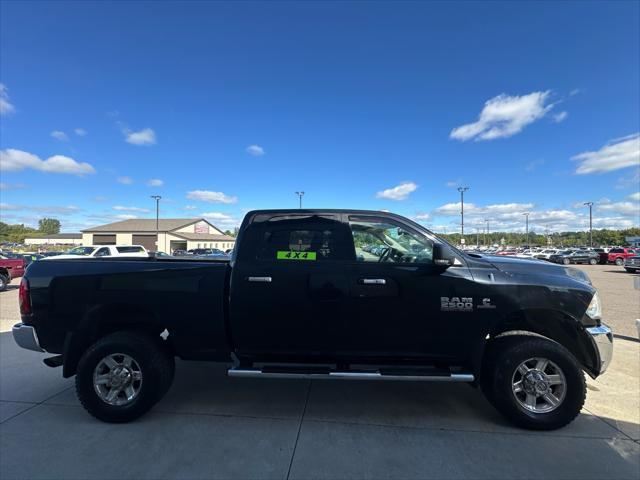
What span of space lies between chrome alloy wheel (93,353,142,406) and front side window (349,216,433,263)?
2.50 metres

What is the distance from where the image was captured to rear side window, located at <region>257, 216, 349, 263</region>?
11.7 ft

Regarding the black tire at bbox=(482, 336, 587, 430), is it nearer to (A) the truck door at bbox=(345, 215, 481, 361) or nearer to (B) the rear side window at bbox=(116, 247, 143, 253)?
(A) the truck door at bbox=(345, 215, 481, 361)

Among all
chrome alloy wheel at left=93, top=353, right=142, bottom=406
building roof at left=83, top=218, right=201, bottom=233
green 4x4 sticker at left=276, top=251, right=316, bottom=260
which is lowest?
chrome alloy wheel at left=93, top=353, right=142, bottom=406

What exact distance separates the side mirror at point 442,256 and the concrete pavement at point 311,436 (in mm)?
1565

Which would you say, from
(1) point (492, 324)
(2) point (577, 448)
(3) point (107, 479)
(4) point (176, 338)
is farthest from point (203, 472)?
(2) point (577, 448)

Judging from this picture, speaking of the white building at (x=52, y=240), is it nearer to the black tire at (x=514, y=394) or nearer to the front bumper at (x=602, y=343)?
the black tire at (x=514, y=394)

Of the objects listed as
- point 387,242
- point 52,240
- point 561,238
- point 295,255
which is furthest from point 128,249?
point 561,238

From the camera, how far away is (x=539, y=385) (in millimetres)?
3328

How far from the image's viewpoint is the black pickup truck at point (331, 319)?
3355mm

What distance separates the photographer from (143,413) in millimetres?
3447

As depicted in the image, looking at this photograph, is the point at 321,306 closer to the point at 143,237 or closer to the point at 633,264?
the point at 633,264

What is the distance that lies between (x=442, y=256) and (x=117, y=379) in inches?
132

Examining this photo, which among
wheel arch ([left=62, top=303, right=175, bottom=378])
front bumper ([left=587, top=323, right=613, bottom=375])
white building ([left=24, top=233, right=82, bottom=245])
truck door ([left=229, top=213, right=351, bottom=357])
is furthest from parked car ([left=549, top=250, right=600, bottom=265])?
white building ([left=24, top=233, right=82, bottom=245])

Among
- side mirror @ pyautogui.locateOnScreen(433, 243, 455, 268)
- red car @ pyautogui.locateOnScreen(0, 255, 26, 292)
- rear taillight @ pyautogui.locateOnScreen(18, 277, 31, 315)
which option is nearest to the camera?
side mirror @ pyautogui.locateOnScreen(433, 243, 455, 268)
